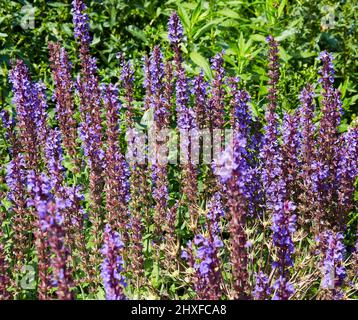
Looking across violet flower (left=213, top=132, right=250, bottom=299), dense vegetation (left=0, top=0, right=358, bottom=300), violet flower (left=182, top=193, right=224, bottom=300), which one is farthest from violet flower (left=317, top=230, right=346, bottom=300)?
violet flower (left=182, top=193, right=224, bottom=300)

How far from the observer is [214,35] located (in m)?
6.70

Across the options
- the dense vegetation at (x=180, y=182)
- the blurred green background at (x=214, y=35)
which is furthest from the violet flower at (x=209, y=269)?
the blurred green background at (x=214, y=35)

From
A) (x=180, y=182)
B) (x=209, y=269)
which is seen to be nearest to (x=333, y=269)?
(x=209, y=269)

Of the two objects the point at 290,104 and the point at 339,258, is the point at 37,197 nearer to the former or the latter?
the point at 339,258

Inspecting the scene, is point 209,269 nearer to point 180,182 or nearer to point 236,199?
point 236,199

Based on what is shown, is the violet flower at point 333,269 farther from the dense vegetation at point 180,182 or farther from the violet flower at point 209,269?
the violet flower at point 209,269

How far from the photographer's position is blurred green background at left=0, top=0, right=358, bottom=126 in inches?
255

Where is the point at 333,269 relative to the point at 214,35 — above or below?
below

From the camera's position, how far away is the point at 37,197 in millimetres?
3721

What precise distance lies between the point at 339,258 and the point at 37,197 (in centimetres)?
176

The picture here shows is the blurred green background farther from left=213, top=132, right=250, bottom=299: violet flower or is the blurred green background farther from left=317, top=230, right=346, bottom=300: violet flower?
left=213, top=132, right=250, bottom=299: violet flower

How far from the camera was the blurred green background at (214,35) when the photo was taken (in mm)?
6465

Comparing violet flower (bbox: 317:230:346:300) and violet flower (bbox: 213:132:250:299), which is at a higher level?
violet flower (bbox: 213:132:250:299)
